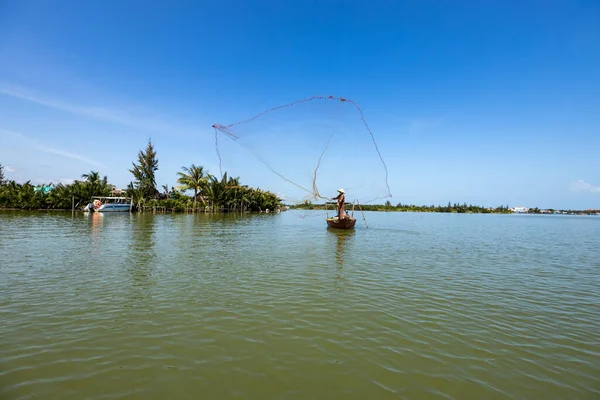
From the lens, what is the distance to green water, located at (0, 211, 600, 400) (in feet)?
13.4

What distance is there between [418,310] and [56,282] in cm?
1013

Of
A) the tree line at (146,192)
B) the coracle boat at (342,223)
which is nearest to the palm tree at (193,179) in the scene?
the tree line at (146,192)

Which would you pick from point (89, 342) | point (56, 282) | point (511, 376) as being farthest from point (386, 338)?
point (56, 282)

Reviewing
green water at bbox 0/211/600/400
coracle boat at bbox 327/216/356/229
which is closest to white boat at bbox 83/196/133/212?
coracle boat at bbox 327/216/356/229

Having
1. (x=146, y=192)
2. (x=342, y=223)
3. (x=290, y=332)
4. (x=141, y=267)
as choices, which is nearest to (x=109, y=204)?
(x=146, y=192)

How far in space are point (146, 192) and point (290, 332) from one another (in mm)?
71667

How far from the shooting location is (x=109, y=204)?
188 ft

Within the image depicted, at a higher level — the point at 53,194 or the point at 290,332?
the point at 53,194

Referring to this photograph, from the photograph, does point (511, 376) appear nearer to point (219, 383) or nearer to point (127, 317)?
point (219, 383)

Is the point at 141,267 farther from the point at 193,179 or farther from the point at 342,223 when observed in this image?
the point at 193,179

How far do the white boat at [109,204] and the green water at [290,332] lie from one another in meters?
52.2

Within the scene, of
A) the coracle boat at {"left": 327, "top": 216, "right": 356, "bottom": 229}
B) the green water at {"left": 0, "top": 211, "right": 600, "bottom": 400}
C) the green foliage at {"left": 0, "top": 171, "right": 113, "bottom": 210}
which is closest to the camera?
the green water at {"left": 0, "top": 211, "right": 600, "bottom": 400}

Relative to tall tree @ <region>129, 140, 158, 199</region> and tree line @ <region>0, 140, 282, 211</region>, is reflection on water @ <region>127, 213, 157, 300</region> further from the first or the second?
tall tree @ <region>129, 140, 158, 199</region>

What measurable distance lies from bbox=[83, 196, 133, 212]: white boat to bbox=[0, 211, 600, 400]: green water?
171 feet
